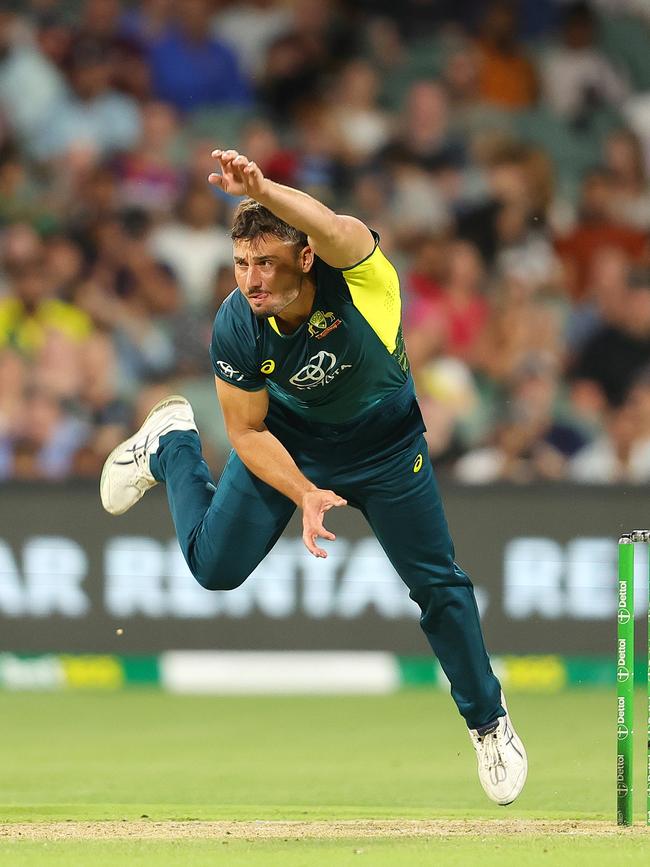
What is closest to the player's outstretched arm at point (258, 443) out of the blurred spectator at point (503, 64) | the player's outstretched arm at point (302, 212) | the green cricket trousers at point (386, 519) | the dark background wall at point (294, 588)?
the green cricket trousers at point (386, 519)

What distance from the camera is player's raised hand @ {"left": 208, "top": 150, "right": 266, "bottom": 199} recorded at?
497 cm

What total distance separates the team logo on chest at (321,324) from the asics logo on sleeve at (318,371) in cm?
7

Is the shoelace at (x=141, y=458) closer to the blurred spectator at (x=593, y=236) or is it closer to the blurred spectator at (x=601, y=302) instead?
the blurred spectator at (x=601, y=302)

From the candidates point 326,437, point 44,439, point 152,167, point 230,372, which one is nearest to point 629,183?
point 152,167

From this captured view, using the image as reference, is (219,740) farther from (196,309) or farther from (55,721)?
(196,309)

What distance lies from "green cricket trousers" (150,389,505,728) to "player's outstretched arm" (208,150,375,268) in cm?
75

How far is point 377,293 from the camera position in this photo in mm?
5871

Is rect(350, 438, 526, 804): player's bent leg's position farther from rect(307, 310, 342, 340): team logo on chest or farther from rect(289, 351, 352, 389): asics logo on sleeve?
rect(307, 310, 342, 340): team logo on chest

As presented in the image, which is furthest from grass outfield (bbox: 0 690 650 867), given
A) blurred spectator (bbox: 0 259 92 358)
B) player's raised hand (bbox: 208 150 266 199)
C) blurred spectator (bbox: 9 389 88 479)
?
blurred spectator (bbox: 0 259 92 358)

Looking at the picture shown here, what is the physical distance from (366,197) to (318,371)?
266 inches

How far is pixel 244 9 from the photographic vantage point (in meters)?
13.3

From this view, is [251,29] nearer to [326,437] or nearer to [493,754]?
[326,437]

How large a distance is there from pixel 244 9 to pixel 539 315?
3.49 meters

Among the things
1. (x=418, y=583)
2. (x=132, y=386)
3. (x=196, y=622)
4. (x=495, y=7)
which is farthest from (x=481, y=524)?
(x=495, y=7)
